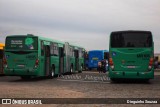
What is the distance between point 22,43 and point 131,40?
6.86m

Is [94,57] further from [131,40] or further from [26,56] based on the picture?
[131,40]

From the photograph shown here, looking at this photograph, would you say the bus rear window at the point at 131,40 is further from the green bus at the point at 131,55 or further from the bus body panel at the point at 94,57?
the bus body panel at the point at 94,57

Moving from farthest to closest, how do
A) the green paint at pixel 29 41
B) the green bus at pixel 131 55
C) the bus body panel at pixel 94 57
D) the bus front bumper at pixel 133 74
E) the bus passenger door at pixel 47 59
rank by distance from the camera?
the bus body panel at pixel 94 57 < the bus passenger door at pixel 47 59 < the green paint at pixel 29 41 < the green bus at pixel 131 55 < the bus front bumper at pixel 133 74

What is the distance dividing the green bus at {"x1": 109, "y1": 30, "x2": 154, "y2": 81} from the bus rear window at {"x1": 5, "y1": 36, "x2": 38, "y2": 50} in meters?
4.93

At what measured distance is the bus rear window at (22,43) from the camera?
24141mm

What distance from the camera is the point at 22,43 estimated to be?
2428 centimetres

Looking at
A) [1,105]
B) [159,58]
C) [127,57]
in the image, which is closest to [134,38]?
[127,57]

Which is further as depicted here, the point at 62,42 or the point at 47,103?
the point at 62,42

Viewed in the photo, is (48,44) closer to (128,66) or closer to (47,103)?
(128,66)

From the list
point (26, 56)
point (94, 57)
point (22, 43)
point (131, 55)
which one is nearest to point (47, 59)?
point (26, 56)

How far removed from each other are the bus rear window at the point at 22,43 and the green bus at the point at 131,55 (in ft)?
16.2

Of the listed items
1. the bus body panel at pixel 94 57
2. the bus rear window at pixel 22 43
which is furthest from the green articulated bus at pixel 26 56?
the bus body panel at pixel 94 57

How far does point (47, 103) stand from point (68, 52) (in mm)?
21859

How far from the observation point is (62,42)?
3148cm
